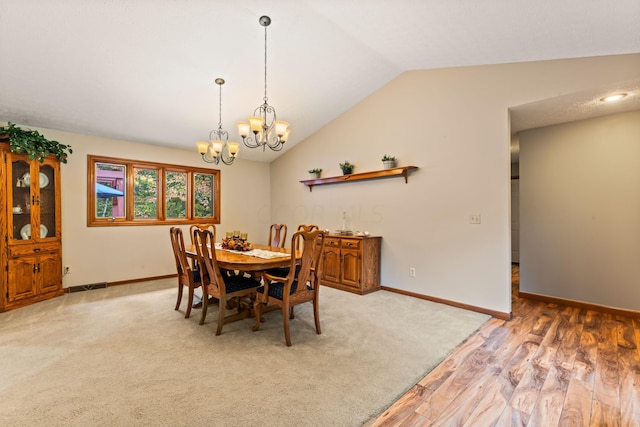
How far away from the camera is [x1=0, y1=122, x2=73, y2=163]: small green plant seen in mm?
3502

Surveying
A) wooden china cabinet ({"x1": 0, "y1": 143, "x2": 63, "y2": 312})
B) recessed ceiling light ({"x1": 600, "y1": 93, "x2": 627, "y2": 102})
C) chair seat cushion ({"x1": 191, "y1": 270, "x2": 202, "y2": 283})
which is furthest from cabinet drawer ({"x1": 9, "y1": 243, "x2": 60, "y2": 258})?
recessed ceiling light ({"x1": 600, "y1": 93, "x2": 627, "y2": 102})

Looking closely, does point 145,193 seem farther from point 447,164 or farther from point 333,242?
point 447,164

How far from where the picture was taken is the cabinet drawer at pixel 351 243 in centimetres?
432

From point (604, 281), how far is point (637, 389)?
6.43ft

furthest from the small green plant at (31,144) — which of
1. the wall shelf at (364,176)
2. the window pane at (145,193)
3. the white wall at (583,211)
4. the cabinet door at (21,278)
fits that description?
the white wall at (583,211)

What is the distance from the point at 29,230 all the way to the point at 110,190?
120 centimetres

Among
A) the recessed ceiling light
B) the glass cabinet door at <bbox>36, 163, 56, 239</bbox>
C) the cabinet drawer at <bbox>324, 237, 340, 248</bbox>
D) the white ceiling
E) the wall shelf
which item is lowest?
the cabinet drawer at <bbox>324, 237, 340, 248</bbox>

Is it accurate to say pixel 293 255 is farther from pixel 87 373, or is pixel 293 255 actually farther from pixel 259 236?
pixel 259 236

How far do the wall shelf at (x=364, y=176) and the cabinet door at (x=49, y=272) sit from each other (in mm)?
3915

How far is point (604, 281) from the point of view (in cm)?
349

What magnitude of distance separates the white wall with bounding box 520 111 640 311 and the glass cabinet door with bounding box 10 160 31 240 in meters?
6.60

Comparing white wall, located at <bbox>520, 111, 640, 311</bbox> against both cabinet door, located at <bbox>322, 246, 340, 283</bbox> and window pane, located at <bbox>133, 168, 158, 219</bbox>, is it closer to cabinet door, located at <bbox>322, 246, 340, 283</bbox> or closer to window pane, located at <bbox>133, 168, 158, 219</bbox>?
cabinet door, located at <bbox>322, 246, 340, 283</bbox>

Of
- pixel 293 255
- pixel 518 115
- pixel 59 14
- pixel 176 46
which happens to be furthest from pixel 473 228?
pixel 59 14

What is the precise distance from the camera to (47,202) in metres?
4.04
